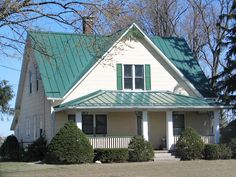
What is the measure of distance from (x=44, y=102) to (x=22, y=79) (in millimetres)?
6297

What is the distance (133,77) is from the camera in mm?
30609

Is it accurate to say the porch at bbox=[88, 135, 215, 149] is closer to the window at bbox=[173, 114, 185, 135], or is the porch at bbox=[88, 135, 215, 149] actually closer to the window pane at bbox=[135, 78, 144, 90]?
the window pane at bbox=[135, 78, 144, 90]

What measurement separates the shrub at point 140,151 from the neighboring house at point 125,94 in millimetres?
1393

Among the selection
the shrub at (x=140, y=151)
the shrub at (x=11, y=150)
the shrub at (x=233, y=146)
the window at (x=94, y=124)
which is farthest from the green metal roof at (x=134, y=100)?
the shrub at (x=11, y=150)

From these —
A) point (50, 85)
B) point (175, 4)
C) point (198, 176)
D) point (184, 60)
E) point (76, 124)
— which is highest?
point (175, 4)

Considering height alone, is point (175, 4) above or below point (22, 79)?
above

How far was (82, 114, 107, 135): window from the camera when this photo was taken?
1174 inches

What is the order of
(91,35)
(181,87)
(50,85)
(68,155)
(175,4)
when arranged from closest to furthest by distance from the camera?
(91,35) → (68,155) → (50,85) → (181,87) → (175,4)

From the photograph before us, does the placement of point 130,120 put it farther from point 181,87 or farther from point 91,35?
point 91,35

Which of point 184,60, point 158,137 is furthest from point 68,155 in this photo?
point 184,60

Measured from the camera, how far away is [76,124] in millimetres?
27125

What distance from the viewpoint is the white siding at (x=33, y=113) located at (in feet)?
101

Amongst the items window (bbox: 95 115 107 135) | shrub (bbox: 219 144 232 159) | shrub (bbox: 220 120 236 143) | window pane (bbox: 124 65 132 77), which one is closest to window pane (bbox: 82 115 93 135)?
window (bbox: 95 115 107 135)

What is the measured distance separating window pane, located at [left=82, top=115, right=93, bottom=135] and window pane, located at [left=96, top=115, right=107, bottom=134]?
0.39 m
